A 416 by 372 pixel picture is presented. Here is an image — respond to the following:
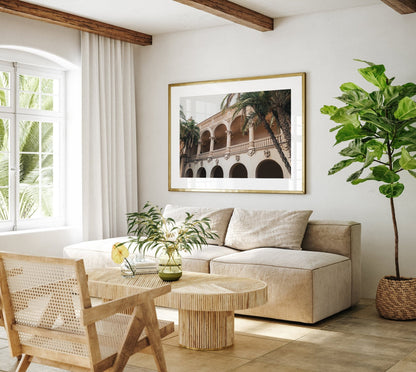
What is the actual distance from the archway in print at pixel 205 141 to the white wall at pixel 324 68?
481 millimetres

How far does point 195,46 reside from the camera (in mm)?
6484

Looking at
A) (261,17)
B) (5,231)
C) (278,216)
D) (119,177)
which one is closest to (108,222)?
(119,177)

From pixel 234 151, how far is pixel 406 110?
6.80ft

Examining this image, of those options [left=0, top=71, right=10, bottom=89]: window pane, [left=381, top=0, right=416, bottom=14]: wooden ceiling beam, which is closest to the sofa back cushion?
[left=0, top=71, right=10, bottom=89]: window pane

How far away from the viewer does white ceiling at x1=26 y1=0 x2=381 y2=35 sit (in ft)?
17.9

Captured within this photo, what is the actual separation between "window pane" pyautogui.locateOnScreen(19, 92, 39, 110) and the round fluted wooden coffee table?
2.53 meters

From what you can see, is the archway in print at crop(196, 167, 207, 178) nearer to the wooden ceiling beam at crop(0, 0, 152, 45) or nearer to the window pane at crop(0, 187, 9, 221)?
the wooden ceiling beam at crop(0, 0, 152, 45)

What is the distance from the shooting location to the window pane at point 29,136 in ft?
19.8

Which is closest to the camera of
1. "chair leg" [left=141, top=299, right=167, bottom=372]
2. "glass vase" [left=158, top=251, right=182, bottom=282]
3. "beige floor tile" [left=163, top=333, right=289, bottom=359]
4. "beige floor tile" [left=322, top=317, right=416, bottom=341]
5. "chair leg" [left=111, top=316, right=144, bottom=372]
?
"chair leg" [left=111, top=316, right=144, bottom=372]

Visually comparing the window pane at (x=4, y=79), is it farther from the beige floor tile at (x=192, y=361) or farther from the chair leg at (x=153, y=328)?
the chair leg at (x=153, y=328)

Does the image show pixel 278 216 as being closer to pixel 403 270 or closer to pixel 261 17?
pixel 403 270

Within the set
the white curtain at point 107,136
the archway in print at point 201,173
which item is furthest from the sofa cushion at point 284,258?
the white curtain at point 107,136

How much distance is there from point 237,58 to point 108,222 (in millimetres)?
2165

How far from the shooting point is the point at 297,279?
4547 mm
